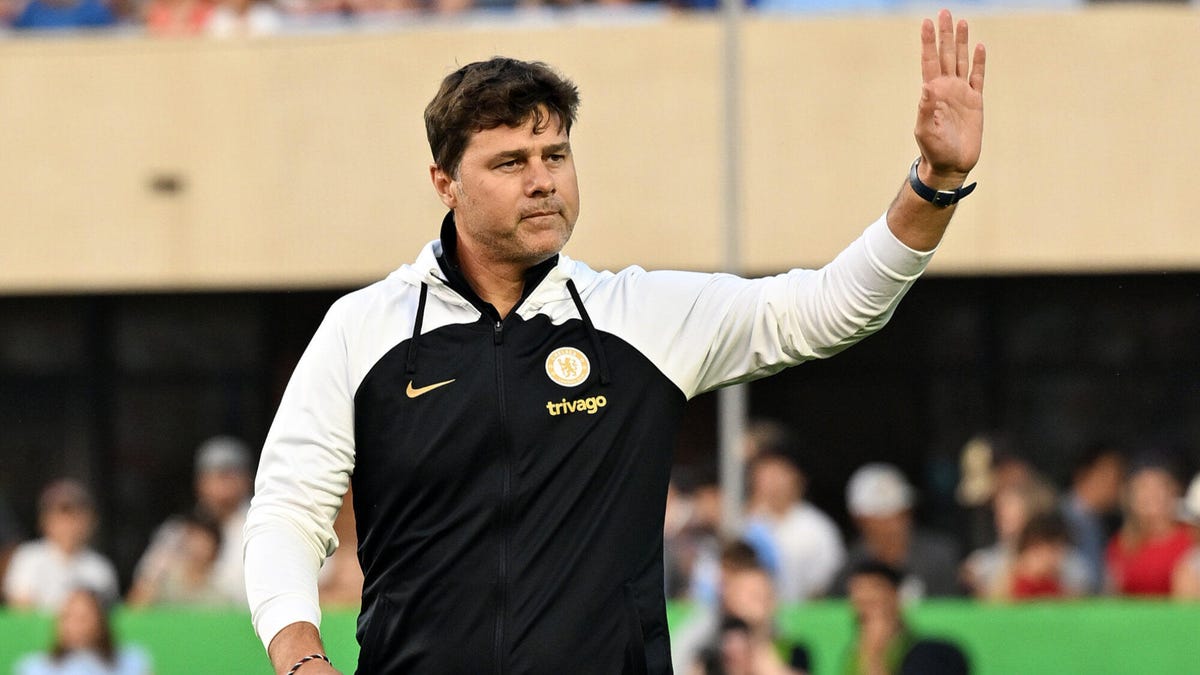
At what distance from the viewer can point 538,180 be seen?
376 centimetres

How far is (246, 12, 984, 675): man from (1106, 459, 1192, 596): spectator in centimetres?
619

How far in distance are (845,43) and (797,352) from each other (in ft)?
35.6

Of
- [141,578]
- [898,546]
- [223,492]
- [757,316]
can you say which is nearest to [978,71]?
[757,316]

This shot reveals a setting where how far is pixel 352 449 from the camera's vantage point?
379 centimetres

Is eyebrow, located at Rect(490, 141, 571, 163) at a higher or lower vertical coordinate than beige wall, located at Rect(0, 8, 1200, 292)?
lower

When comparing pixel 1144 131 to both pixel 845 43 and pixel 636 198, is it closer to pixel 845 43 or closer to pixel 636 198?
pixel 845 43

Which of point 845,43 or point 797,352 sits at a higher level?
point 845,43

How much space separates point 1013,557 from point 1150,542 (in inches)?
25.9

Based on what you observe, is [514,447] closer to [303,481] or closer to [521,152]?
[303,481]

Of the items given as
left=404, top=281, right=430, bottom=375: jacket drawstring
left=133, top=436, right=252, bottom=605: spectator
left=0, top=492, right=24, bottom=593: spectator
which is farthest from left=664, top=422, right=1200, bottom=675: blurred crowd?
left=404, top=281, right=430, bottom=375: jacket drawstring

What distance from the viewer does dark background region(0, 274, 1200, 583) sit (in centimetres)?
1548

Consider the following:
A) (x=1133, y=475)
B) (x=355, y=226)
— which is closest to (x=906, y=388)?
(x=355, y=226)

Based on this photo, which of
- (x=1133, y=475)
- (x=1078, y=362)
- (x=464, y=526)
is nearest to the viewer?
(x=464, y=526)

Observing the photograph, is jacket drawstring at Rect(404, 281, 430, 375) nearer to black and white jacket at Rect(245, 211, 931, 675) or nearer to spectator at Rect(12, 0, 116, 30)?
black and white jacket at Rect(245, 211, 931, 675)
